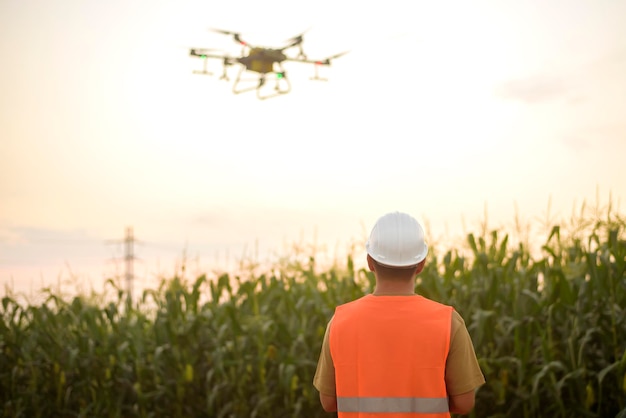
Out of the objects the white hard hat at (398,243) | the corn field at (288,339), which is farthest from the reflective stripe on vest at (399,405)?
the corn field at (288,339)

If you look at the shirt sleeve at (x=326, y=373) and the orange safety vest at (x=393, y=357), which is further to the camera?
the shirt sleeve at (x=326, y=373)

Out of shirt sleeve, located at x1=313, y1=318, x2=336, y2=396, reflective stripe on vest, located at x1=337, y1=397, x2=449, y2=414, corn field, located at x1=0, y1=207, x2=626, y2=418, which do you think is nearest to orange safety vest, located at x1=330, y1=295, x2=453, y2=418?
reflective stripe on vest, located at x1=337, y1=397, x2=449, y2=414

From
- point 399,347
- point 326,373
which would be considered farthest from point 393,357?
point 326,373

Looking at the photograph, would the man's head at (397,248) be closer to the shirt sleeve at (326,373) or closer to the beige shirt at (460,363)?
the beige shirt at (460,363)

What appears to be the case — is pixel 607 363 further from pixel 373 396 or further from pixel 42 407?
pixel 42 407

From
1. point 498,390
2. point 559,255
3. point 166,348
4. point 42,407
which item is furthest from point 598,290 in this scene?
point 42,407

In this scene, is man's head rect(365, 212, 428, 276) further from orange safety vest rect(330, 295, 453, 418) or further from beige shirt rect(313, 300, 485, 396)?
beige shirt rect(313, 300, 485, 396)

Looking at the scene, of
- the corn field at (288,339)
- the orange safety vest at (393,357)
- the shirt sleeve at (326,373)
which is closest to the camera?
the orange safety vest at (393,357)

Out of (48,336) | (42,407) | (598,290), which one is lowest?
(42,407)
